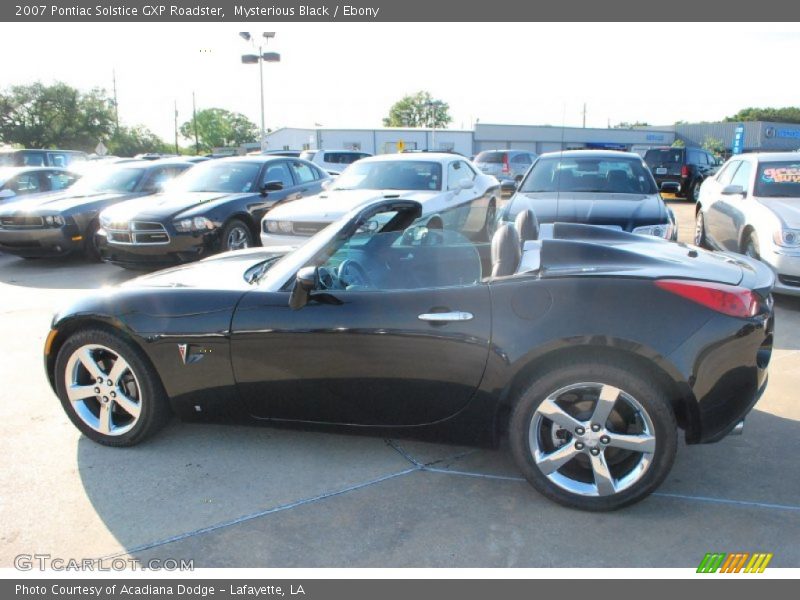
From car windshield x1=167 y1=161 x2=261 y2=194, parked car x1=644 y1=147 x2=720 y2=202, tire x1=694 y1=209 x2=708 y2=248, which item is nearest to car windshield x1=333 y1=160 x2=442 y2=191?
car windshield x1=167 y1=161 x2=261 y2=194

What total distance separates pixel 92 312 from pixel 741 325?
124 inches

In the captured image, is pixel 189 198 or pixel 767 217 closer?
pixel 767 217

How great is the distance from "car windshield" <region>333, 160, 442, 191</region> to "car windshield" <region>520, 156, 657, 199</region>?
1295 millimetres

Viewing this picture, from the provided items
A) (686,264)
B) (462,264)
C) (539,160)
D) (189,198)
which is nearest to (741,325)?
(686,264)

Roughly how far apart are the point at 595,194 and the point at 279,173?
189 inches

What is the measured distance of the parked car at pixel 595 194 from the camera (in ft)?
20.6

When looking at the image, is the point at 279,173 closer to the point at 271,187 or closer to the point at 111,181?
the point at 271,187

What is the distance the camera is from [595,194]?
23.3 ft

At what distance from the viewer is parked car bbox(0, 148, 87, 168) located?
1738 centimetres

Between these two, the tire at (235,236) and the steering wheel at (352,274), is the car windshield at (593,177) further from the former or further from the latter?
the steering wheel at (352,274)

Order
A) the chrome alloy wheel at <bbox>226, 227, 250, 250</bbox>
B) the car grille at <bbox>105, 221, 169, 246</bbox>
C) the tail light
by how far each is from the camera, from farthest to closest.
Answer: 1. the chrome alloy wheel at <bbox>226, 227, 250, 250</bbox>
2. the car grille at <bbox>105, 221, 169, 246</bbox>
3. the tail light

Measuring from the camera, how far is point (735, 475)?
3070 mm

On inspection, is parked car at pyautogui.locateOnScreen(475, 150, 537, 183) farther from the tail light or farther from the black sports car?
the tail light
